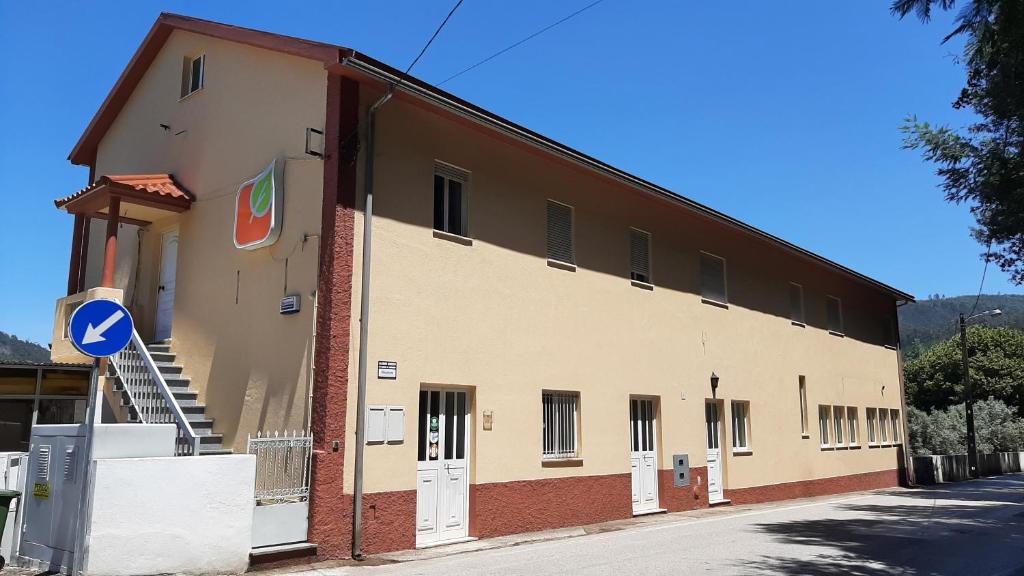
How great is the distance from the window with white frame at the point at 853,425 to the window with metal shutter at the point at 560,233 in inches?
551

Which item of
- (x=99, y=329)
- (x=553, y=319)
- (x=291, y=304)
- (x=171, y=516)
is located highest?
(x=553, y=319)

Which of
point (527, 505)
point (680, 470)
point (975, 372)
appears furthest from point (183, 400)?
point (975, 372)

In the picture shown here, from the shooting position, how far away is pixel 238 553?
28.0ft

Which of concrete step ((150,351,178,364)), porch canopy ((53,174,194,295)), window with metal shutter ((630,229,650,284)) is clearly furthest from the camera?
window with metal shutter ((630,229,650,284))

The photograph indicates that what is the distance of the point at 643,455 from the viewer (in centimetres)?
1532

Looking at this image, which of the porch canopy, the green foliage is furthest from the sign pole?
the green foliage

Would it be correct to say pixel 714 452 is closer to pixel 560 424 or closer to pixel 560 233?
pixel 560 424

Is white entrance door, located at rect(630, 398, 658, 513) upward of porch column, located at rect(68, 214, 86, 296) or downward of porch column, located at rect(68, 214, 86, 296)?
downward

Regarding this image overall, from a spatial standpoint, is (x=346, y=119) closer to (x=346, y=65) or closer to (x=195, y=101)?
(x=346, y=65)

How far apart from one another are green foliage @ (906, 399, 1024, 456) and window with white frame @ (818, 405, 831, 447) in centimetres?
1294

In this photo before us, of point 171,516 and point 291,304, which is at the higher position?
point 291,304

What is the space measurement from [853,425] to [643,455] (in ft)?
39.1

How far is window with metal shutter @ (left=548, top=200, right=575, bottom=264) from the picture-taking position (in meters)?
13.9

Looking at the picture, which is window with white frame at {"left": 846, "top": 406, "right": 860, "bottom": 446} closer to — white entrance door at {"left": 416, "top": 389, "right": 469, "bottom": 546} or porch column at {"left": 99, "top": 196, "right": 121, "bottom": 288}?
white entrance door at {"left": 416, "top": 389, "right": 469, "bottom": 546}
